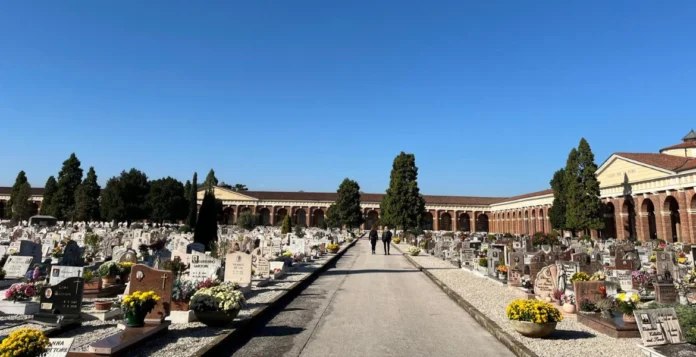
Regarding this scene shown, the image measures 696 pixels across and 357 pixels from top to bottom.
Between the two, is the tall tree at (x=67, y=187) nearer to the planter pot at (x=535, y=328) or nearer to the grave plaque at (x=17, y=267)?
the grave plaque at (x=17, y=267)

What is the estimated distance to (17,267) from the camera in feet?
42.7

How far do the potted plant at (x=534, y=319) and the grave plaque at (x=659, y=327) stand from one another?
1094 mm

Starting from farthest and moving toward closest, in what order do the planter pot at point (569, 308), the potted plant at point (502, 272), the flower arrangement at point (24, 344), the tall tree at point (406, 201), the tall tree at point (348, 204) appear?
1. the tall tree at point (348, 204)
2. the tall tree at point (406, 201)
3. the potted plant at point (502, 272)
4. the planter pot at point (569, 308)
5. the flower arrangement at point (24, 344)

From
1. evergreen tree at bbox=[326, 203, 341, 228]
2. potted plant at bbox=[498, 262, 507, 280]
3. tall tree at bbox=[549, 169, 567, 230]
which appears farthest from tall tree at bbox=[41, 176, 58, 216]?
tall tree at bbox=[549, 169, 567, 230]

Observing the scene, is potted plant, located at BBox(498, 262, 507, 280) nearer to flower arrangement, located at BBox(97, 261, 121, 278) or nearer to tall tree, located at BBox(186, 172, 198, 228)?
flower arrangement, located at BBox(97, 261, 121, 278)

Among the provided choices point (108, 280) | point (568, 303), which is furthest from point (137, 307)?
point (568, 303)

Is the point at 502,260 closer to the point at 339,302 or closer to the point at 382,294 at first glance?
the point at 382,294

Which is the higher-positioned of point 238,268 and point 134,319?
point 238,268

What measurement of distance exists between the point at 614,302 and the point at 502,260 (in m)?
9.81

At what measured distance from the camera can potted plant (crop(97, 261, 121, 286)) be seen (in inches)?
451

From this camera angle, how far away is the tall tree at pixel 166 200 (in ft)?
229

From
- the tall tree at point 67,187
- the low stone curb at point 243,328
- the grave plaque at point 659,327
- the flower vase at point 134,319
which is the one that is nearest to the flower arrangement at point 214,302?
the low stone curb at point 243,328

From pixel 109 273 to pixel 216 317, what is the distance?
21.1ft

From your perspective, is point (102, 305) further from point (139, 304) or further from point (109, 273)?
point (109, 273)
